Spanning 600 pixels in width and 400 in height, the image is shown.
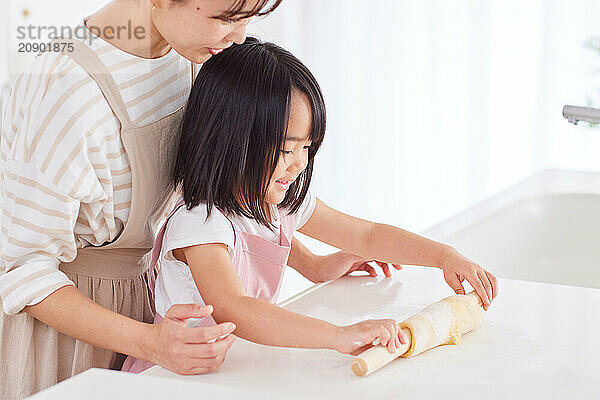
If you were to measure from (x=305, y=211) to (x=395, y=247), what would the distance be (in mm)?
140

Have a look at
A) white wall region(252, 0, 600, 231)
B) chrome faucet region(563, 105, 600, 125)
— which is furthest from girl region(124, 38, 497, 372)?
white wall region(252, 0, 600, 231)

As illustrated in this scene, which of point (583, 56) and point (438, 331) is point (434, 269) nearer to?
point (438, 331)

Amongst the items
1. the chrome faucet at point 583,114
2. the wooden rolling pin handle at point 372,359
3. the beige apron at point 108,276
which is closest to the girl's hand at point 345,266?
the beige apron at point 108,276

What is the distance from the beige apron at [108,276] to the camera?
0.96 meters

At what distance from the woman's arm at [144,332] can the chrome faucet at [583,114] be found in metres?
0.83

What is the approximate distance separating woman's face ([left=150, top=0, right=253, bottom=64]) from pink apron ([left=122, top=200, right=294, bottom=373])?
7.6 inches

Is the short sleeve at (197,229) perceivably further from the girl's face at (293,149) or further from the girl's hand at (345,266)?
the girl's hand at (345,266)

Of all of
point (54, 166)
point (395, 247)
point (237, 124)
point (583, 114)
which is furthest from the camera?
point (583, 114)

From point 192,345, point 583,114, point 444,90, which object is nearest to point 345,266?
point 192,345

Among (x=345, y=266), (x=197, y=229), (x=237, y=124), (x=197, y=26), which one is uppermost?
(x=197, y=26)

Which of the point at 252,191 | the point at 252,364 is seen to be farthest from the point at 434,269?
the point at 252,364

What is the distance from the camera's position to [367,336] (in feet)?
2.67

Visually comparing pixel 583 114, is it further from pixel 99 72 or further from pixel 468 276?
pixel 99 72

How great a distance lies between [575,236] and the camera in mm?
1641
